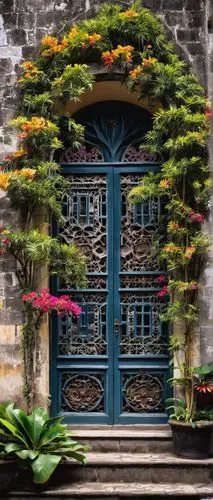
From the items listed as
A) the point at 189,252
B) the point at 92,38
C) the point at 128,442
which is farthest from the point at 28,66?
the point at 128,442

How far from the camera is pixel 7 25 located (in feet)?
25.1

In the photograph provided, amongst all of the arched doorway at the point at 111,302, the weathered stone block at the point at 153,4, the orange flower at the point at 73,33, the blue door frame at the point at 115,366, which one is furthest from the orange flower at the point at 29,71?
the blue door frame at the point at 115,366

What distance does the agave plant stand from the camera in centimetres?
624

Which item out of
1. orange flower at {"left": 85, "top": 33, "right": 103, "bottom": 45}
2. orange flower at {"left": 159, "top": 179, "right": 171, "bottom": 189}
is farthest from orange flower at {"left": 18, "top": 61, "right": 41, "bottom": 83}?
orange flower at {"left": 159, "top": 179, "right": 171, "bottom": 189}

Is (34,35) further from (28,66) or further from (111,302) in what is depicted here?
(111,302)

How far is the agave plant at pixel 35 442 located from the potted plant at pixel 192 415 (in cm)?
94

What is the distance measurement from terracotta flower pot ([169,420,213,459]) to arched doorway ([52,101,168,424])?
26.4 inches

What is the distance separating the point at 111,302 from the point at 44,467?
2028 millimetres

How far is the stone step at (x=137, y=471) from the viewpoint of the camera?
6.62 metres

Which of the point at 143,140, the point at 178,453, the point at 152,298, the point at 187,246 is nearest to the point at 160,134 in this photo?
the point at 143,140

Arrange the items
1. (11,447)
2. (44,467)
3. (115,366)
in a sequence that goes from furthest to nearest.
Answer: (115,366) < (11,447) < (44,467)

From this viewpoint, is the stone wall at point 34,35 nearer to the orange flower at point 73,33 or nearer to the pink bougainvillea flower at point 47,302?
the orange flower at point 73,33

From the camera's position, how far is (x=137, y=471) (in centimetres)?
663

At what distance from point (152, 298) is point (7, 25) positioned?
10.7 feet
